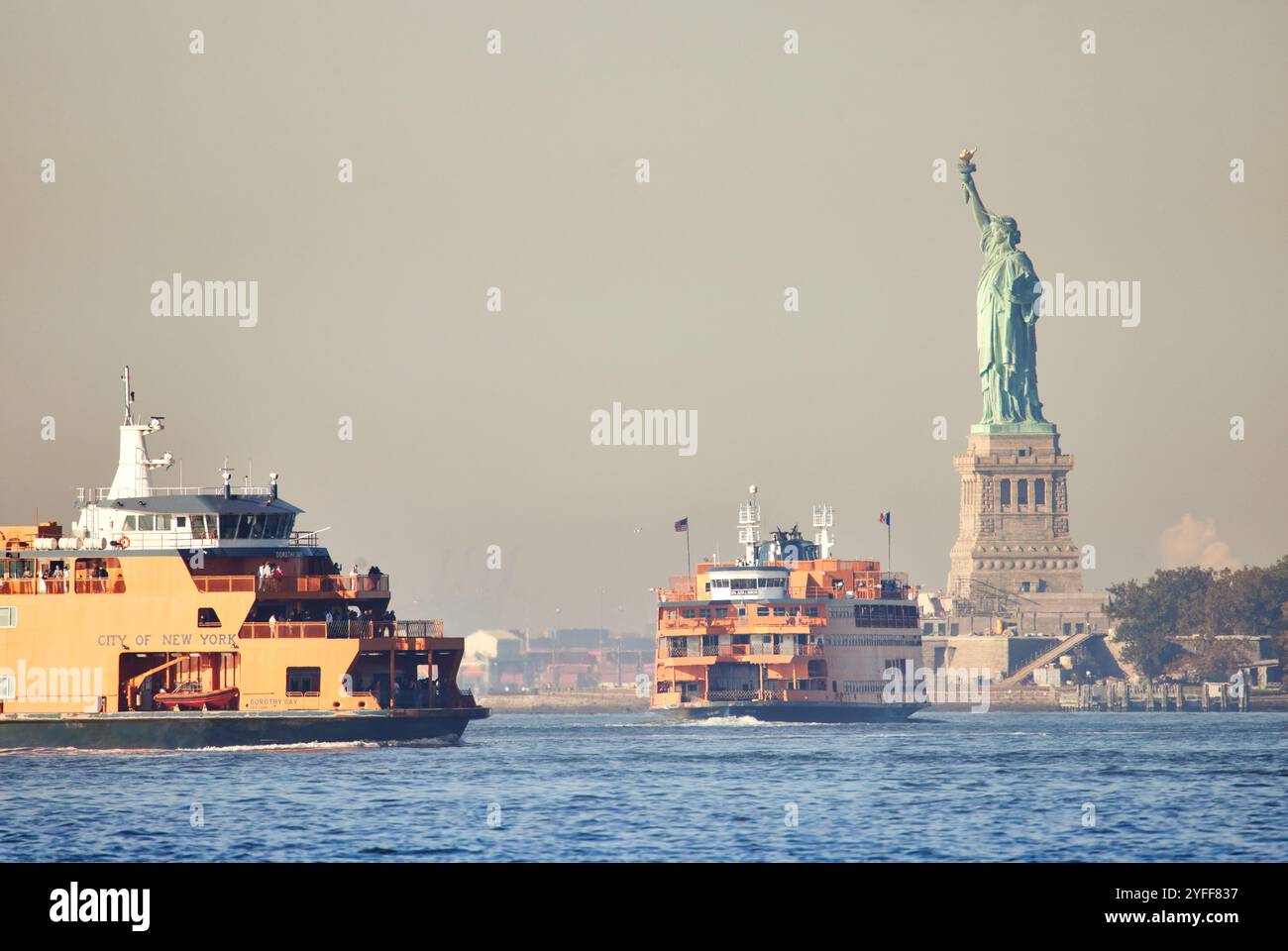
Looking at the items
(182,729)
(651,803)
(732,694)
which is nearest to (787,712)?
(732,694)

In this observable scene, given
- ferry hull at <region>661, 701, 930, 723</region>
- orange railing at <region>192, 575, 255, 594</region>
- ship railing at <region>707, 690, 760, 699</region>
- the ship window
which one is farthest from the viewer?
ship railing at <region>707, 690, 760, 699</region>

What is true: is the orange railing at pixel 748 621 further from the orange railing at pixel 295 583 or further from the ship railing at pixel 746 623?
the orange railing at pixel 295 583

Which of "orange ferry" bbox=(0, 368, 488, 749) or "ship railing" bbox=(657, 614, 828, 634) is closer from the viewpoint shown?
"orange ferry" bbox=(0, 368, 488, 749)

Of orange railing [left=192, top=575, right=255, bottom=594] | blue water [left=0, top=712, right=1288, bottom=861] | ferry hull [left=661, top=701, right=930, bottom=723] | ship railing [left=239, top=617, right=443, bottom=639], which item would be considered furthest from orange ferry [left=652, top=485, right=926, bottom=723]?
orange railing [left=192, top=575, right=255, bottom=594]

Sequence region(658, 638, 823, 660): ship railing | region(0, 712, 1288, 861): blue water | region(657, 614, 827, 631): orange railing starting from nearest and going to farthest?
region(0, 712, 1288, 861): blue water
region(658, 638, 823, 660): ship railing
region(657, 614, 827, 631): orange railing

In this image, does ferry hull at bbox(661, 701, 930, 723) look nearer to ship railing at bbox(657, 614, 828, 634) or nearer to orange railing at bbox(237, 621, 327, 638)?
ship railing at bbox(657, 614, 828, 634)

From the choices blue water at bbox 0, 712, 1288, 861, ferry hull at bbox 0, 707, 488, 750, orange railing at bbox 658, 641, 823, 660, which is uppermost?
orange railing at bbox 658, 641, 823, 660
